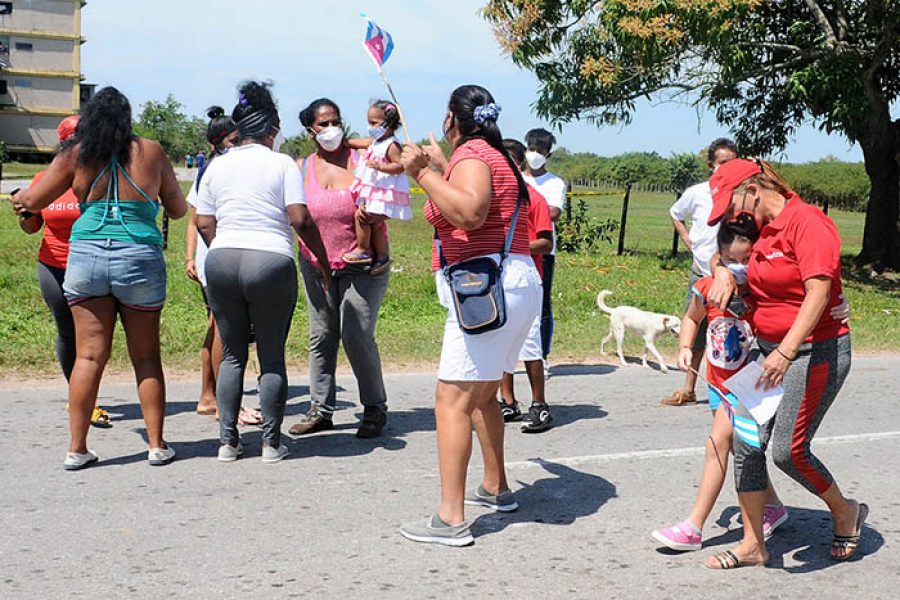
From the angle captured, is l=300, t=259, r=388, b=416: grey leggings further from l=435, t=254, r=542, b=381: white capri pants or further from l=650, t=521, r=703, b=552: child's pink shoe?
l=650, t=521, r=703, b=552: child's pink shoe

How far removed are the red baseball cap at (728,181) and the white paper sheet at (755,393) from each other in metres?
0.64

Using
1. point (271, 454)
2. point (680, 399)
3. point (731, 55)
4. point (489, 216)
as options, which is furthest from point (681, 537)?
point (731, 55)

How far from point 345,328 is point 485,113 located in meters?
2.32

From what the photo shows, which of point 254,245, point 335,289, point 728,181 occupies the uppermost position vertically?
point 728,181

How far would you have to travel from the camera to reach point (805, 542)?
204 inches

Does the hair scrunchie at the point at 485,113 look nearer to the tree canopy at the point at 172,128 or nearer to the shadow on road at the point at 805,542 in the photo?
the shadow on road at the point at 805,542

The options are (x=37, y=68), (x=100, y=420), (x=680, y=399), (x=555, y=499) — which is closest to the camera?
(x=555, y=499)

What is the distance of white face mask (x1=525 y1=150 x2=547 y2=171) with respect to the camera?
8023 millimetres

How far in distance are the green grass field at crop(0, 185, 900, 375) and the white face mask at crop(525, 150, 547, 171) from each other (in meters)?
2.57

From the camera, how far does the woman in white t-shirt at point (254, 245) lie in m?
5.83

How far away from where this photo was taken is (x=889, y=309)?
1548cm

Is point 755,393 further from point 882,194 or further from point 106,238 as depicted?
point 882,194

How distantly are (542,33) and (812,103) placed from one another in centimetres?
462

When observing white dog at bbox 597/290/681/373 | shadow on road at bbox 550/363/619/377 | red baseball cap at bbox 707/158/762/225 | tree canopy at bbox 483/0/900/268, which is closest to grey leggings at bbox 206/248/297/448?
red baseball cap at bbox 707/158/762/225
